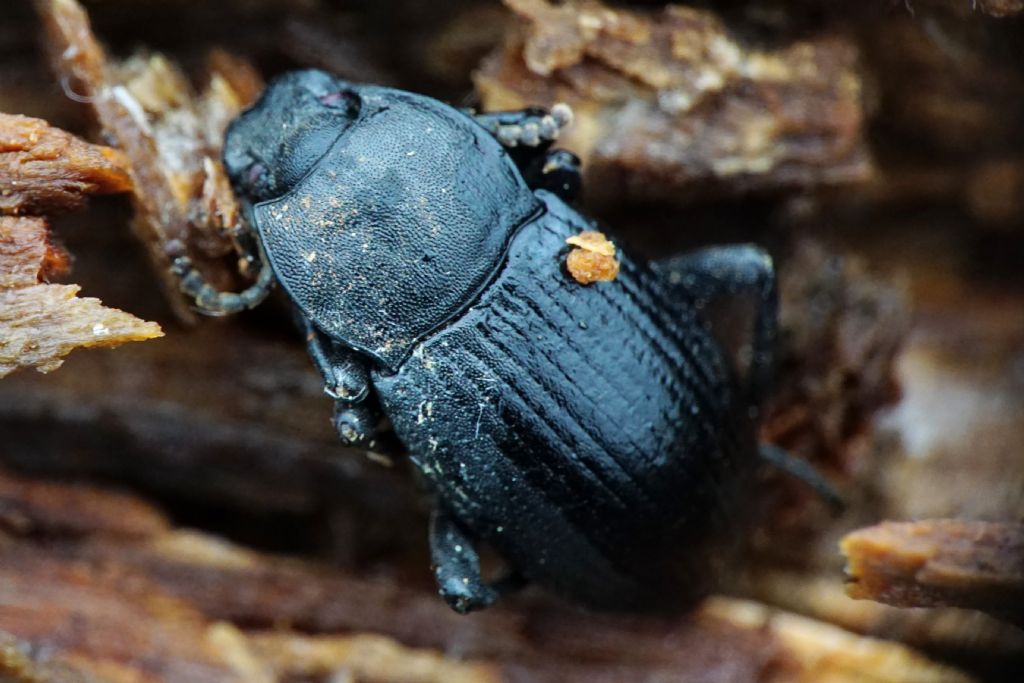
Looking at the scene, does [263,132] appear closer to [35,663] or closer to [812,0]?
[35,663]

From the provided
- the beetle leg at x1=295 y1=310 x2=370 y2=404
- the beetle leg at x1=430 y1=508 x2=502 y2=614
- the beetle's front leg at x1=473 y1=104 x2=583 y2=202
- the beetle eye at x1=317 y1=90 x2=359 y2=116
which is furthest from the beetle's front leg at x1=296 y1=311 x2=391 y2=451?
the beetle's front leg at x1=473 y1=104 x2=583 y2=202

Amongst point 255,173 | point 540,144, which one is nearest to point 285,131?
point 255,173

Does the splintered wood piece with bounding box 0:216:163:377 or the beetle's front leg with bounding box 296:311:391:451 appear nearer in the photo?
the splintered wood piece with bounding box 0:216:163:377

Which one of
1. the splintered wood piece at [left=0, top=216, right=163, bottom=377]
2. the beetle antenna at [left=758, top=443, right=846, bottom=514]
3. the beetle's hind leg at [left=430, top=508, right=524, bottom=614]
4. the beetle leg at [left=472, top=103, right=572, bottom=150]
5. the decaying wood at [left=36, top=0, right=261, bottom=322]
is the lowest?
the beetle's hind leg at [left=430, top=508, right=524, bottom=614]

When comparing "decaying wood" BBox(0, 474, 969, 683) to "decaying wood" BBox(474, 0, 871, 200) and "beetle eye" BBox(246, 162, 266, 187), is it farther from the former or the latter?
"decaying wood" BBox(474, 0, 871, 200)

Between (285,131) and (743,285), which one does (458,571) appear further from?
(285,131)

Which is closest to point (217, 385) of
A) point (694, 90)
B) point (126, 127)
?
point (126, 127)
